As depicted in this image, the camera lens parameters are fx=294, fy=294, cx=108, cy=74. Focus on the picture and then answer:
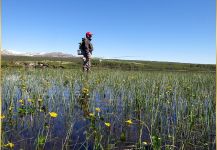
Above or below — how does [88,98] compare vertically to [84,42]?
below

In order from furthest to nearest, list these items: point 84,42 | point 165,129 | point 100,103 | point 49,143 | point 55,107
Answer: point 84,42 → point 100,103 → point 55,107 → point 165,129 → point 49,143

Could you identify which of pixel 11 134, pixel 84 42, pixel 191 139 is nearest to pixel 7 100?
pixel 11 134

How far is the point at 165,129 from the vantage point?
15.8 feet

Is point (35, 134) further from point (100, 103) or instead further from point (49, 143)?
point (100, 103)

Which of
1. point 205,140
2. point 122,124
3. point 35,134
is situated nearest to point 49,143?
point 35,134

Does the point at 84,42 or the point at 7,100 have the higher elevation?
the point at 84,42

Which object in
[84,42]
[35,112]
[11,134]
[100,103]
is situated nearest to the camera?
[11,134]

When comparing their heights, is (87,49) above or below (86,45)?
below

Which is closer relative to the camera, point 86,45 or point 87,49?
point 86,45

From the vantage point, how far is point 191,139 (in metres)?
4.21

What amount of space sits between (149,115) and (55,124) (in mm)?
1788

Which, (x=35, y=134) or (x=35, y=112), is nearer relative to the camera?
(x=35, y=134)

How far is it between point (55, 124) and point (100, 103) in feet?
7.57

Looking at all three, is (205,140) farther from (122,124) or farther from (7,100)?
(7,100)
